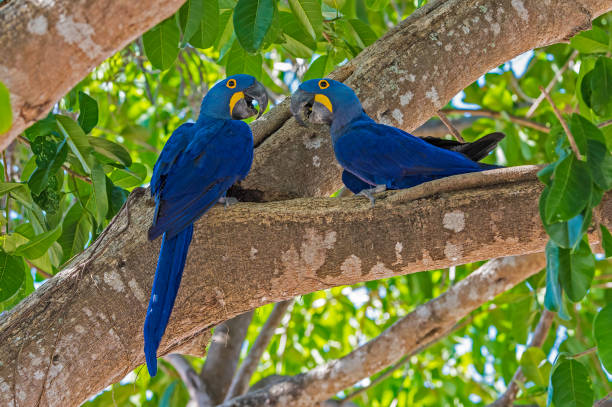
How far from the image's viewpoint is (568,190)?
1382mm

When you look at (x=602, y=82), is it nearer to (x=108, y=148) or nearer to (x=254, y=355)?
(x=108, y=148)

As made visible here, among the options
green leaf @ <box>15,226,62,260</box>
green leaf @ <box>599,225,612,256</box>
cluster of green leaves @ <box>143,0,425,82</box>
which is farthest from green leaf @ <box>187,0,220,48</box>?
green leaf @ <box>599,225,612,256</box>

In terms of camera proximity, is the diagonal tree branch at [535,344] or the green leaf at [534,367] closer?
the green leaf at [534,367]

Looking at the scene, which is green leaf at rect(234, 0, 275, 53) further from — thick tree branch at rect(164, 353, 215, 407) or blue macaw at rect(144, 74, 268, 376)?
thick tree branch at rect(164, 353, 215, 407)

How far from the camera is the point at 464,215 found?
1.73 m

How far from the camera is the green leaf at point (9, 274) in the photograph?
6.43 feet

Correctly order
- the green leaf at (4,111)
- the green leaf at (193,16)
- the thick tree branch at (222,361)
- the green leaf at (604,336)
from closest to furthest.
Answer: the green leaf at (4,111) < the green leaf at (604,336) < the green leaf at (193,16) < the thick tree branch at (222,361)

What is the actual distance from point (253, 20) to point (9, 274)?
43.5 inches

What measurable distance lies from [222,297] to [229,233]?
19cm

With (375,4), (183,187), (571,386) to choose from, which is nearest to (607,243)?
(571,386)

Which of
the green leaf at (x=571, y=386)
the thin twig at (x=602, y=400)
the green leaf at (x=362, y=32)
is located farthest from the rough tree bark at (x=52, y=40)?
the thin twig at (x=602, y=400)

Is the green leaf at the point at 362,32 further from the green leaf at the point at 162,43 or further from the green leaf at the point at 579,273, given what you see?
the green leaf at the point at 579,273

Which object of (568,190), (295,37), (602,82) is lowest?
(602,82)

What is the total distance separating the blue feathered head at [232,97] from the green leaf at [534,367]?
1620mm
